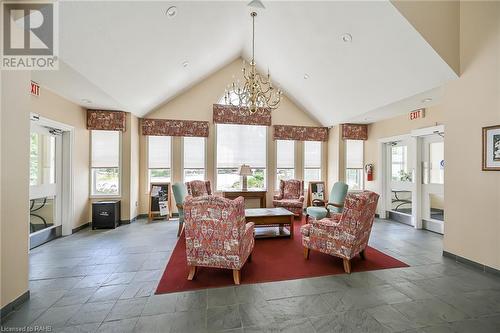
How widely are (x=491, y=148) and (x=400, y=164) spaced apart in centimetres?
288

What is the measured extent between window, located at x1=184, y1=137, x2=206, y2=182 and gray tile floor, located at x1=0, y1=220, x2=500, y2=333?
122 inches

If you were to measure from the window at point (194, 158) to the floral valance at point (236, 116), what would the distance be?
821mm

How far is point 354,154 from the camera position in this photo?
6.62 m

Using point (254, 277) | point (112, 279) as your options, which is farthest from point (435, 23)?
point (112, 279)

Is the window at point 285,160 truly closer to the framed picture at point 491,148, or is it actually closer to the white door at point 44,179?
the framed picture at point 491,148

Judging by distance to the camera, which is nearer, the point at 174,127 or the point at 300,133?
the point at 174,127

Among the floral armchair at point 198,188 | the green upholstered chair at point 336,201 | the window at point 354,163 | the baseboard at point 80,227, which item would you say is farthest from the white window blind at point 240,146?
the baseboard at point 80,227

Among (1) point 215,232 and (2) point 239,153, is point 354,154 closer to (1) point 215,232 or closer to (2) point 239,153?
(2) point 239,153

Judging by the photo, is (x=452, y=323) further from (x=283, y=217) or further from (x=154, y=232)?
(x=154, y=232)

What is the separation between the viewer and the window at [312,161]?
6.83 m

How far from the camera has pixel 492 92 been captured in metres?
2.88

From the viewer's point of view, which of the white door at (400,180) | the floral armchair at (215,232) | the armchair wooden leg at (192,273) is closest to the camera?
the floral armchair at (215,232)

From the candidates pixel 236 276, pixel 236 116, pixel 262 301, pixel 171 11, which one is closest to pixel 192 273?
pixel 236 276

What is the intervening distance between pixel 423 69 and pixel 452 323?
133 inches
